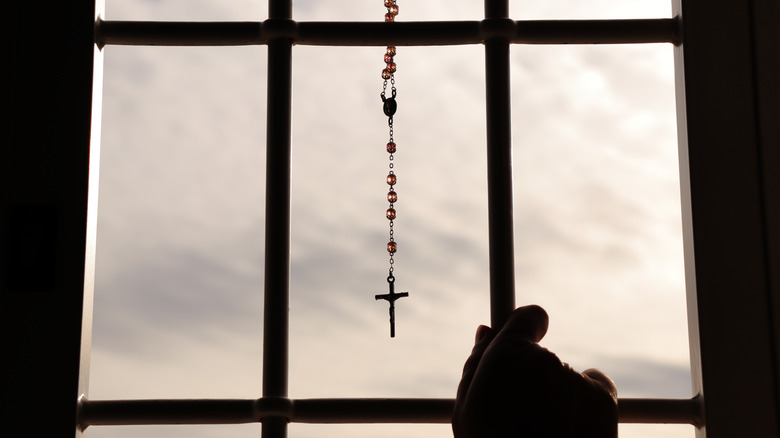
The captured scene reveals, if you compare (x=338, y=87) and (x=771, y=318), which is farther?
(x=338, y=87)

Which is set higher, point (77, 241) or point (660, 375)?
point (77, 241)

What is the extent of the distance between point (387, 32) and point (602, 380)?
0.51m

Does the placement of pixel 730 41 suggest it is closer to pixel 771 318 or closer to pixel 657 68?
pixel 657 68

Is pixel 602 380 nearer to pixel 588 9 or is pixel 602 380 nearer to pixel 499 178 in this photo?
pixel 499 178

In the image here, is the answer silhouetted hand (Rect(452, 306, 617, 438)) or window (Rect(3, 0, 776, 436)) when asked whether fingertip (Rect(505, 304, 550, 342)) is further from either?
window (Rect(3, 0, 776, 436))

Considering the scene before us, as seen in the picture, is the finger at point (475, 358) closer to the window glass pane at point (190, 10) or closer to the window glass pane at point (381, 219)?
the window glass pane at point (381, 219)

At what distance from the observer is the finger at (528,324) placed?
0.88 m

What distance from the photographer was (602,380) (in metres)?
0.88

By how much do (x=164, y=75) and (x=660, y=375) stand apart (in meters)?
0.77

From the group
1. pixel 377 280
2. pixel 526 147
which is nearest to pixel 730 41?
pixel 526 147

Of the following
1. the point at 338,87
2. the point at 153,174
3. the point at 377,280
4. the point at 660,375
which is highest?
the point at 338,87

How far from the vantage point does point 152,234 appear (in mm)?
1087

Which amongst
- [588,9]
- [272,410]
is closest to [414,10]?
[588,9]

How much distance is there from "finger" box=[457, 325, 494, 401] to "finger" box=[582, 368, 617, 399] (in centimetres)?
11
